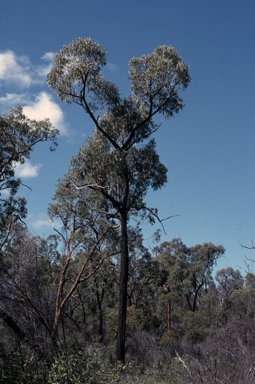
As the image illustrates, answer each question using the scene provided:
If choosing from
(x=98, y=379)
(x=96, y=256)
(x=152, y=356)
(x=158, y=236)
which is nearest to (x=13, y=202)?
(x=96, y=256)

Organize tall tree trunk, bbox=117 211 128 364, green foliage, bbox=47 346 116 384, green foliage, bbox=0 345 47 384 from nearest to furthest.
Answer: green foliage, bbox=0 345 47 384, green foliage, bbox=47 346 116 384, tall tree trunk, bbox=117 211 128 364

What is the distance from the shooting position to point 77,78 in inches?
655

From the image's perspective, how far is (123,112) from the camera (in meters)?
17.7

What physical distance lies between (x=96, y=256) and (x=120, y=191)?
920 centimetres

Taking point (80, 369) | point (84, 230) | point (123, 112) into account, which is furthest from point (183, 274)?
point (80, 369)

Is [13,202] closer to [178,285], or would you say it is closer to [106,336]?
[106,336]

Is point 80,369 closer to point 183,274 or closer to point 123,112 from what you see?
point 123,112

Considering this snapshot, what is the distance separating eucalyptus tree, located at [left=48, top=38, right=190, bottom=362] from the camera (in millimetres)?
16516

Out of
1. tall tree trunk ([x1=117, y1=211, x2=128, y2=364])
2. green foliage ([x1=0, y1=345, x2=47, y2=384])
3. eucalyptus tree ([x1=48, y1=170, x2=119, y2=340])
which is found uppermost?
eucalyptus tree ([x1=48, y1=170, x2=119, y2=340])

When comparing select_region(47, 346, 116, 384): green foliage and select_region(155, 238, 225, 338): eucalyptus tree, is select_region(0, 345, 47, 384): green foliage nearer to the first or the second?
select_region(47, 346, 116, 384): green foliage

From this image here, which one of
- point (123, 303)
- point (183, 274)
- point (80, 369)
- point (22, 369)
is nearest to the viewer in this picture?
point (22, 369)

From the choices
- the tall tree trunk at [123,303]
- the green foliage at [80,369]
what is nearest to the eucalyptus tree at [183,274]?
the tall tree trunk at [123,303]

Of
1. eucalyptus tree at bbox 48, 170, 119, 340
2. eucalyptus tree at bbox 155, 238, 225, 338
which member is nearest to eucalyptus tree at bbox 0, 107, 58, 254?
eucalyptus tree at bbox 48, 170, 119, 340

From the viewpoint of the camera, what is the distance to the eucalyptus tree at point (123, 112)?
16.5 meters
